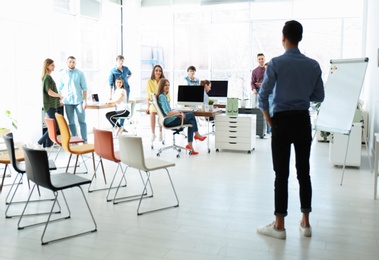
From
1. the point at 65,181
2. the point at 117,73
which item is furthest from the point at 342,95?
the point at 117,73

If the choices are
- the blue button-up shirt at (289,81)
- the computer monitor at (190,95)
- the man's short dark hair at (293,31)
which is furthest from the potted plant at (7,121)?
the man's short dark hair at (293,31)

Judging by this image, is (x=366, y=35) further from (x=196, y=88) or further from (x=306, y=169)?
(x=306, y=169)

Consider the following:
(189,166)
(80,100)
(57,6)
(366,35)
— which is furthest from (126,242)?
(366,35)

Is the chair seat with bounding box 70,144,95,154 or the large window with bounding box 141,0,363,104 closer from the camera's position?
the chair seat with bounding box 70,144,95,154

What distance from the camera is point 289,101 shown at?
3525mm

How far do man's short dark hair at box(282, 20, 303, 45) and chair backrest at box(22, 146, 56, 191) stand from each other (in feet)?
6.89

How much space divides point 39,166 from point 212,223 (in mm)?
1577

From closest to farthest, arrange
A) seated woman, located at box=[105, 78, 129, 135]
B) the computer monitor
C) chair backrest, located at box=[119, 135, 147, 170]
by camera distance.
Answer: chair backrest, located at box=[119, 135, 147, 170]
the computer monitor
seated woman, located at box=[105, 78, 129, 135]

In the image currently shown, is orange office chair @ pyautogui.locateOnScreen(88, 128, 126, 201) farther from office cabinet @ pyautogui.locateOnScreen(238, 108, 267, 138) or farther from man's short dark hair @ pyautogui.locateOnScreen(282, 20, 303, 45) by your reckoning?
office cabinet @ pyautogui.locateOnScreen(238, 108, 267, 138)


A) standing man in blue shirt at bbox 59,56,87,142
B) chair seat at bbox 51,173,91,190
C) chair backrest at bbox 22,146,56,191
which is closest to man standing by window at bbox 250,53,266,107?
standing man in blue shirt at bbox 59,56,87,142

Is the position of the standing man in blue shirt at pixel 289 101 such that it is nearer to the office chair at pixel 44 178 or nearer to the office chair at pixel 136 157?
the office chair at pixel 136 157

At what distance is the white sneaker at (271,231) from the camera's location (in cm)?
370

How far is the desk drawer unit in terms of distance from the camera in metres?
7.71

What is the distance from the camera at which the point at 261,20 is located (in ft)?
36.9
